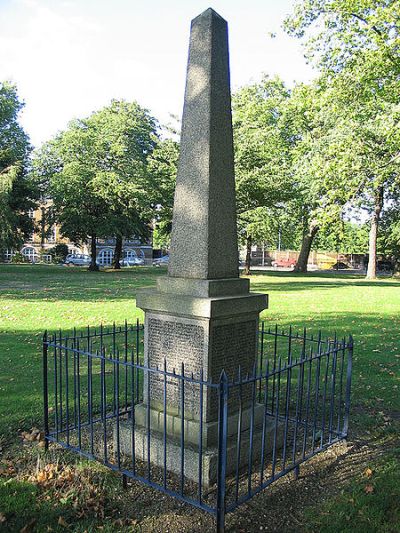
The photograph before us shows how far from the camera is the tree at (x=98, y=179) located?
114ft

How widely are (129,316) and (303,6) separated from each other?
15745mm

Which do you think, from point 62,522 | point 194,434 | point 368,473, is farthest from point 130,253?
point 62,522

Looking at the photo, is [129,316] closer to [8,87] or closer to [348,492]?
[348,492]

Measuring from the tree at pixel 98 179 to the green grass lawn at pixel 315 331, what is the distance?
14.5 m

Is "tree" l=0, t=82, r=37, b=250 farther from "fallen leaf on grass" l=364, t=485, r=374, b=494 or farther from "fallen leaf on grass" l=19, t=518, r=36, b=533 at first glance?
"fallen leaf on grass" l=364, t=485, r=374, b=494

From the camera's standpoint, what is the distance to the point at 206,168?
15.9 feet

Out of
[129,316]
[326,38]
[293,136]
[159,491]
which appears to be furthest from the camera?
[293,136]

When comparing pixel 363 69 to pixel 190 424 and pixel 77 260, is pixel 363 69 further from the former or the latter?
pixel 77 260

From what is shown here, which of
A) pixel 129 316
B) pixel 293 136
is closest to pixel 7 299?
pixel 129 316

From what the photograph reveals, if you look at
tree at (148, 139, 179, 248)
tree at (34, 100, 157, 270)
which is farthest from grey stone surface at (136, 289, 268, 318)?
tree at (148, 139, 179, 248)

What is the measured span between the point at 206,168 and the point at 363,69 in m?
15.2

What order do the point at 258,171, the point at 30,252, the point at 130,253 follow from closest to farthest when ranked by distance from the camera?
the point at 258,171, the point at 30,252, the point at 130,253

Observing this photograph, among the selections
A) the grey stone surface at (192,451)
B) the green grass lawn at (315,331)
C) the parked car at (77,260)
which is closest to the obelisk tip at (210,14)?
the grey stone surface at (192,451)

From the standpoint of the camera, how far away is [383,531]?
375cm
